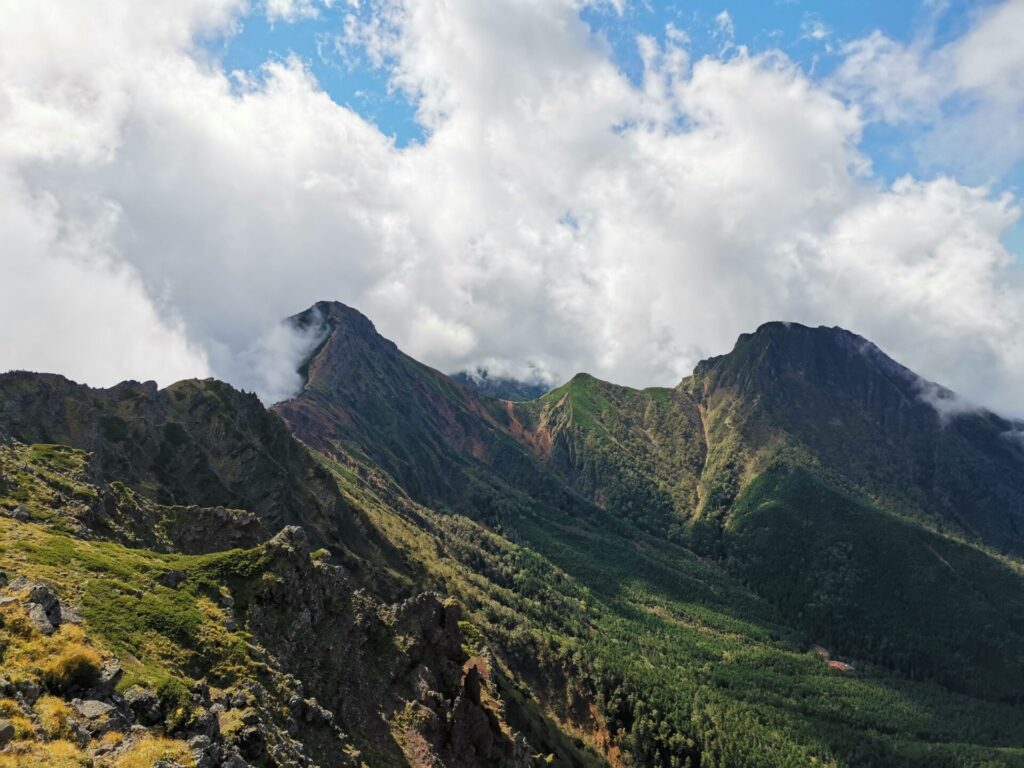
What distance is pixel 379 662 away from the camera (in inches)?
3169

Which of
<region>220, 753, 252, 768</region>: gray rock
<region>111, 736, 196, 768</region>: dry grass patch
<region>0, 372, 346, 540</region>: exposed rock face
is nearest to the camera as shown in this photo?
<region>111, 736, 196, 768</region>: dry grass patch

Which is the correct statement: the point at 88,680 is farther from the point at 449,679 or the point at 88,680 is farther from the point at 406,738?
the point at 449,679

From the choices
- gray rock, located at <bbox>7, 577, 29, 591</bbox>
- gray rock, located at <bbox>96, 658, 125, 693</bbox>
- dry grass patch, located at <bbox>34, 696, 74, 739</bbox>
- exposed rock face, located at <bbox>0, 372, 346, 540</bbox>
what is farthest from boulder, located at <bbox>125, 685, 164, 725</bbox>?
exposed rock face, located at <bbox>0, 372, 346, 540</bbox>

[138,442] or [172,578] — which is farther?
[138,442]

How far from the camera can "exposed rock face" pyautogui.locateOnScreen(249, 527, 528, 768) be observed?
67938mm

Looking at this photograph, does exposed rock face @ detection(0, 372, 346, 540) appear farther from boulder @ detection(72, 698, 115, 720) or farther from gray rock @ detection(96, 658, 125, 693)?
boulder @ detection(72, 698, 115, 720)

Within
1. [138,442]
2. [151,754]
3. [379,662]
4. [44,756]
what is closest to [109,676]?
[151,754]

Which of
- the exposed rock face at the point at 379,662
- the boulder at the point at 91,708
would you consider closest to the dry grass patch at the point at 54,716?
the boulder at the point at 91,708

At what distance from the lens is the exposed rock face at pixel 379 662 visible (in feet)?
223

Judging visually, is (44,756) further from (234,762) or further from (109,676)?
(234,762)

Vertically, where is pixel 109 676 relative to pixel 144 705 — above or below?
above

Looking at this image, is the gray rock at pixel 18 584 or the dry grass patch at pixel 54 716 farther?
the gray rock at pixel 18 584

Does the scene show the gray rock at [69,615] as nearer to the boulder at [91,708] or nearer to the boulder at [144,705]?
the boulder at [144,705]

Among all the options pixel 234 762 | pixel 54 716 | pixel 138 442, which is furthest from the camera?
pixel 138 442
